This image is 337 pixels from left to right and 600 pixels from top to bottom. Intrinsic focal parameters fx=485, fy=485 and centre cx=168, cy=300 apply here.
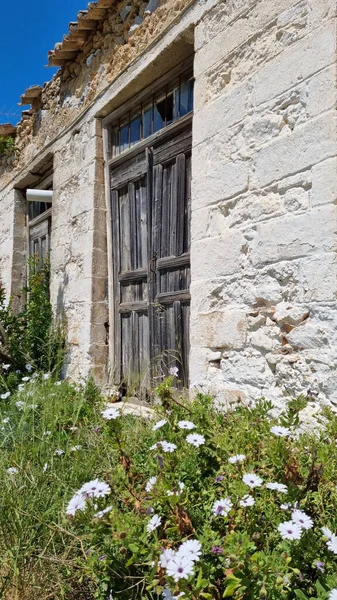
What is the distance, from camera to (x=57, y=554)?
200 centimetres

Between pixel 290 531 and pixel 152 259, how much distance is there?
2818 mm

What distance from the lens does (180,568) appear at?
4.09ft

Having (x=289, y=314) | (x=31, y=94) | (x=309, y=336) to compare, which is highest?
(x=31, y=94)

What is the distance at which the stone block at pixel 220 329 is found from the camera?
2850mm

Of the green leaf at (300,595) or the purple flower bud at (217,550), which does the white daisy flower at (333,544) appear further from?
the purple flower bud at (217,550)

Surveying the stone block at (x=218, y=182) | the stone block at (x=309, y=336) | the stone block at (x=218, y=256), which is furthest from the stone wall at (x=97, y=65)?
the stone block at (x=309, y=336)

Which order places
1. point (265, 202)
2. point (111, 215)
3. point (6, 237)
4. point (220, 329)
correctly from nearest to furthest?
point (265, 202), point (220, 329), point (111, 215), point (6, 237)

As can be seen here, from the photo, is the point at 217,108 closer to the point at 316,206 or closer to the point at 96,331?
the point at 316,206

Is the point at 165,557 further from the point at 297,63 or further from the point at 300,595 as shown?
the point at 297,63

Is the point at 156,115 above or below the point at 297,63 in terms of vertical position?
above

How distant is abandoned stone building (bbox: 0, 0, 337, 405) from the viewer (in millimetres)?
2471

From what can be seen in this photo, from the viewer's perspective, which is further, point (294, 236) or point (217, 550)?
point (294, 236)

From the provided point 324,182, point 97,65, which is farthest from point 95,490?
point 97,65

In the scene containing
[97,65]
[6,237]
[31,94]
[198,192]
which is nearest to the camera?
[198,192]
